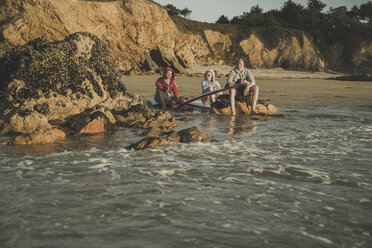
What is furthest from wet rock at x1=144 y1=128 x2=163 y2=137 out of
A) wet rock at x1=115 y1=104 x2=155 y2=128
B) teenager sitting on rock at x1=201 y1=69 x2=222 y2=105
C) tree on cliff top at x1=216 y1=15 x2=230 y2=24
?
tree on cliff top at x1=216 y1=15 x2=230 y2=24

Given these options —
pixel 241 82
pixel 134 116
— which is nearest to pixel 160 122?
pixel 134 116

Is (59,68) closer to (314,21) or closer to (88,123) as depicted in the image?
(88,123)

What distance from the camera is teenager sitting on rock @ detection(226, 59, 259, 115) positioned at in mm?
9680

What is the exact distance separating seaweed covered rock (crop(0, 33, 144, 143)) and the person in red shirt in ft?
8.73

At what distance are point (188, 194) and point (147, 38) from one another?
29035 millimetres

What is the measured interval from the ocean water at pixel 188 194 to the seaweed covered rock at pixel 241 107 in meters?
3.98

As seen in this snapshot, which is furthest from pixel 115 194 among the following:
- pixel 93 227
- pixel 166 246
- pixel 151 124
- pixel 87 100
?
pixel 87 100

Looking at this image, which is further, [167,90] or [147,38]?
[147,38]

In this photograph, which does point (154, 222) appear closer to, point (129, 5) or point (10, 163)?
point (10, 163)

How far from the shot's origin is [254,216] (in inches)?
113

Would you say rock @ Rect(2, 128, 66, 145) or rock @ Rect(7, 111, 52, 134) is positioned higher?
rock @ Rect(7, 111, 52, 134)

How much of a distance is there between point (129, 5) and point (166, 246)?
29.7 metres

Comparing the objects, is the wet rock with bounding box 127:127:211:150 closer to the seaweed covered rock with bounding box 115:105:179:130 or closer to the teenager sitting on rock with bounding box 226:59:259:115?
the seaweed covered rock with bounding box 115:105:179:130

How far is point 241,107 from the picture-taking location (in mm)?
9914
